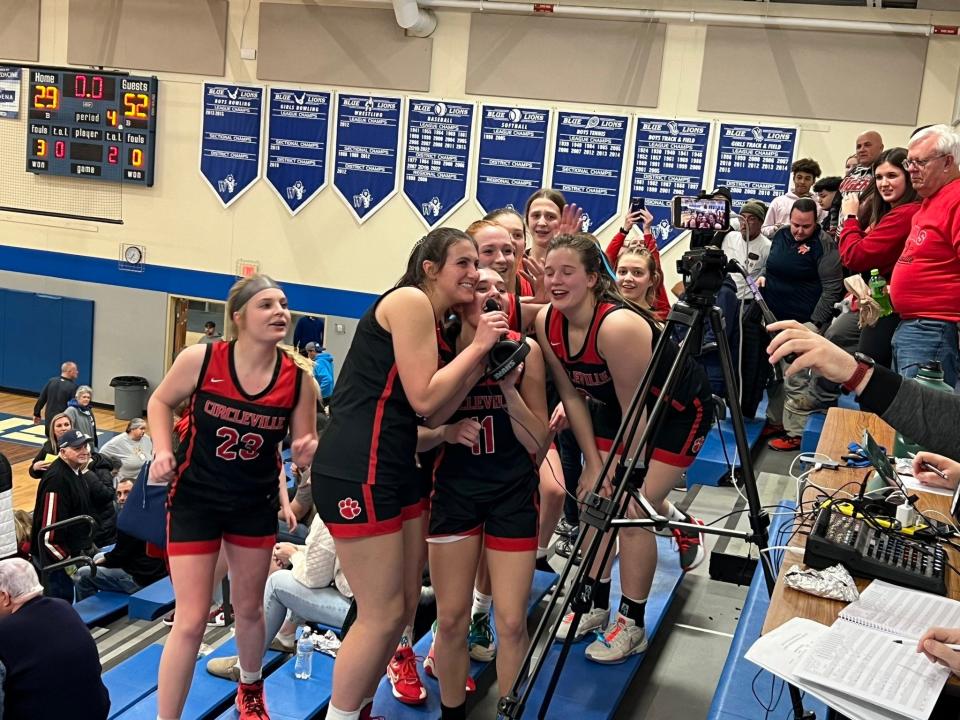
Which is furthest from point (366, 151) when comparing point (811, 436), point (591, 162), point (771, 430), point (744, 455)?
point (744, 455)

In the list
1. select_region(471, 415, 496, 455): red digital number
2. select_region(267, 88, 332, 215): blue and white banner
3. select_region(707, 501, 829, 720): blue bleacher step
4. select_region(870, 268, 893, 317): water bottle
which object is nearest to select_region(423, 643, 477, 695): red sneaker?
select_region(707, 501, 829, 720): blue bleacher step

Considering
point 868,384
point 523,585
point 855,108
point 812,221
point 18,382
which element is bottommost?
point 18,382

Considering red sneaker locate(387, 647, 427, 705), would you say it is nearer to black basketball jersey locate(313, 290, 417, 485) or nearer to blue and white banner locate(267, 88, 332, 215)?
black basketball jersey locate(313, 290, 417, 485)

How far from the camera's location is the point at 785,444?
607cm

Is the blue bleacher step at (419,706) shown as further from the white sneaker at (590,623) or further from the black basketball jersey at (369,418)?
the black basketball jersey at (369,418)

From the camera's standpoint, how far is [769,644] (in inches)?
65.8

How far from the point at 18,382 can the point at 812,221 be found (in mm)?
10031

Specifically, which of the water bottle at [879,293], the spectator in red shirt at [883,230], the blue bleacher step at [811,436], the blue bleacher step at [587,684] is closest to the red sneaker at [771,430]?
the blue bleacher step at [811,436]

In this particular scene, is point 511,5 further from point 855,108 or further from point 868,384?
point 868,384

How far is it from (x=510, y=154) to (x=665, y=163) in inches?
63.2

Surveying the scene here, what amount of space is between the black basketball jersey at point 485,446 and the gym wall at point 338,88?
6.95m

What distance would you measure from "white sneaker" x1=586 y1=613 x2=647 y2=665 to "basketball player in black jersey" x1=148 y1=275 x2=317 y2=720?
3.87 feet

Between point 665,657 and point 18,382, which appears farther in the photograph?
point 18,382

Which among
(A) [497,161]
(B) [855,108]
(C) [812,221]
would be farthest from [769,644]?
(A) [497,161]
